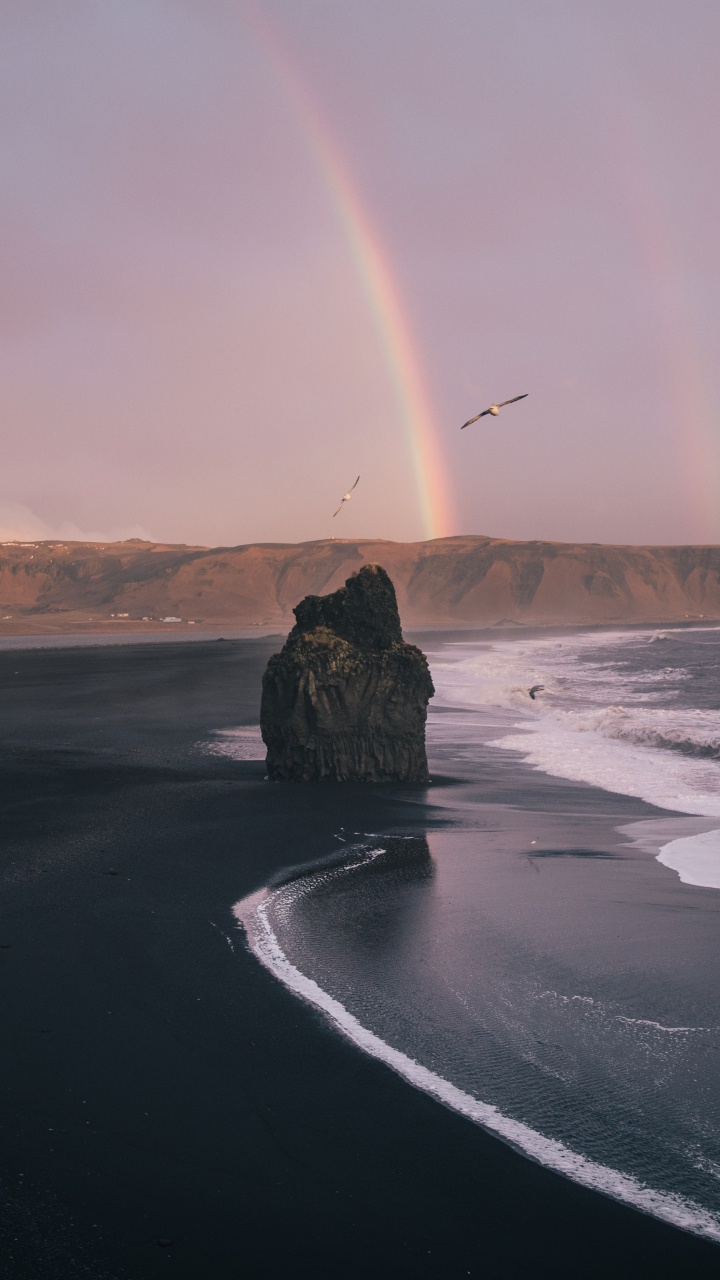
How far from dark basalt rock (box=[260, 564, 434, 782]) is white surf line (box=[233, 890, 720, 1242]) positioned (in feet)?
34.1

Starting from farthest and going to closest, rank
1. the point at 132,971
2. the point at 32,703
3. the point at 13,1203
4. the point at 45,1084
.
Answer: the point at 32,703 → the point at 132,971 → the point at 45,1084 → the point at 13,1203

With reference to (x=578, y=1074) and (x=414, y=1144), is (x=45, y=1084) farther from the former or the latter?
(x=578, y=1074)

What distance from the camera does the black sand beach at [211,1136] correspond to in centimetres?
441

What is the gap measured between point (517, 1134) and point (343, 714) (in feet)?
43.8

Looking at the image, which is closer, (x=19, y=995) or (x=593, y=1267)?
(x=593, y=1267)

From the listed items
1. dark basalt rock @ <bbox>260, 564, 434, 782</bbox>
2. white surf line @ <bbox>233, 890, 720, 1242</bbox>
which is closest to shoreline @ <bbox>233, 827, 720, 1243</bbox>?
white surf line @ <bbox>233, 890, 720, 1242</bbox>

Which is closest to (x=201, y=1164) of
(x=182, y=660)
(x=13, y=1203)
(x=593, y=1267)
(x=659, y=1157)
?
(x=13, y=1203)

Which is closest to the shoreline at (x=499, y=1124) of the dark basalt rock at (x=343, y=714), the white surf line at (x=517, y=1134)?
the white surf line at (x=517, y=1134)

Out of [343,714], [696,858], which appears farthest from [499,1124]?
[343,714]

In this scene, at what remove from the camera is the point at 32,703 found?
1433 inches

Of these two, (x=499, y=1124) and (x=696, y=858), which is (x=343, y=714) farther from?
(x=499, y=1124)

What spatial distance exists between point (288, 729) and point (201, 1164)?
13686 mm

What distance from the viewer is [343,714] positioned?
18688mm

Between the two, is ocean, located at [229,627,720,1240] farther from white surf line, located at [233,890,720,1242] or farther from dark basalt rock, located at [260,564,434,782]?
dark basalt rock, located at [260,564,434,782]
